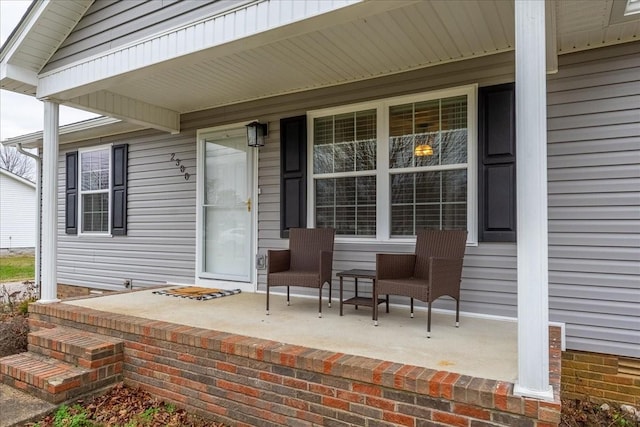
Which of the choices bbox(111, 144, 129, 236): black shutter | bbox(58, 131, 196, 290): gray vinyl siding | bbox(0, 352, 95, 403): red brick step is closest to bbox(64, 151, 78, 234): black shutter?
bbox(58, 131, 196, 290): gray vinyl siding

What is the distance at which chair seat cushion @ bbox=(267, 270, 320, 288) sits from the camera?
3709 millimetres

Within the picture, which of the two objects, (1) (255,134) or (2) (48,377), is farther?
(1) (255,134)

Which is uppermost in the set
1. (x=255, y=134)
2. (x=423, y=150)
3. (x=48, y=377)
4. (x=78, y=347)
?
(x=255, y=134)

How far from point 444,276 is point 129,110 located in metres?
4.33

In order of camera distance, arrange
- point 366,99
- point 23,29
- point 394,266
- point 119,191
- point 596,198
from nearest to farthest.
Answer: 1. point 596,198
2. point 394,266
3. point 23,29
4. point 366,99
5. point 119,191

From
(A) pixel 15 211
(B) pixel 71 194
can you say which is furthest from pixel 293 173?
(A) pixel 15 211

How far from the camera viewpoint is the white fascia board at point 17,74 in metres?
4.33

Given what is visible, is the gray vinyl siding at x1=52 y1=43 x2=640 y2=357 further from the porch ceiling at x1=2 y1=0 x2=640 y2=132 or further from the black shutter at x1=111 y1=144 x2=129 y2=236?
the black shutter at x1=111 y1=144 x2=129 y2=236

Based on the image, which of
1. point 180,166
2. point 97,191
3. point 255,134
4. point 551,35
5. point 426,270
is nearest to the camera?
point 551,35

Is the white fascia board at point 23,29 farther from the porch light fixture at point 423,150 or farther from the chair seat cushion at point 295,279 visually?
the porch light fixture at point 423,150

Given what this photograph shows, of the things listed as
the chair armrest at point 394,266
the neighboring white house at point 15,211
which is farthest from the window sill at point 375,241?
the neighboring white house at point 15,211

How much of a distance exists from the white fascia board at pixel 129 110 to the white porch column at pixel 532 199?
4.60m

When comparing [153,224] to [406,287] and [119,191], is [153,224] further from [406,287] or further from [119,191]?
[406,287]

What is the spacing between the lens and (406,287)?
321 cm
